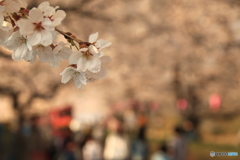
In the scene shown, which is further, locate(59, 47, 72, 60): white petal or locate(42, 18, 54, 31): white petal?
locate(59, 47, 72, 60): white petal

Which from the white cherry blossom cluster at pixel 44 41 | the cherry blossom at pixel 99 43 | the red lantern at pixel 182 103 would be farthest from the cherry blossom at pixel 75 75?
the red lantern at pixel 182 103

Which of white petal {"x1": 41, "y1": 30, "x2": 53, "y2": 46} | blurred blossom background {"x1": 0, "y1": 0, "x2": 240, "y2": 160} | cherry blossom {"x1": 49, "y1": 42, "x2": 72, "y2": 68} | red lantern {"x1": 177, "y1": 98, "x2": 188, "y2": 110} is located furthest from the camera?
red lantern {"x1": 177, "y1": 98, "x2": 188, "y2": 110}

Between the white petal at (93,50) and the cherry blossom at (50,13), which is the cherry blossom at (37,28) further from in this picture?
the white petal at (93,50)

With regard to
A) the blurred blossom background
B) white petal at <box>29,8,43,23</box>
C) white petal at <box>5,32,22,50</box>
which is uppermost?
the blurred blossom background

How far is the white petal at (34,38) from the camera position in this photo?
120cm

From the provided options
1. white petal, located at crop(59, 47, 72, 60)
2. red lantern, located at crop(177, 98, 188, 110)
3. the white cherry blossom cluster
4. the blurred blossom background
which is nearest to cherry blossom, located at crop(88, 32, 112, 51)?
the white cherry blossom cluster

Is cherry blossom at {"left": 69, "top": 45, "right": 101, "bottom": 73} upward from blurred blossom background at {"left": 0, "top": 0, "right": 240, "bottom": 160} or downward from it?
downward

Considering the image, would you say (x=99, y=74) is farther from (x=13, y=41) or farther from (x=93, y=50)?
(x=13, y=41)

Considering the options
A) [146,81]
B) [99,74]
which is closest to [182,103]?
[146,81]

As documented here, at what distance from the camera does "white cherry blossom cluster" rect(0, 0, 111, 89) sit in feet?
3.98

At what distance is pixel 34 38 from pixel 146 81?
13.6 metres

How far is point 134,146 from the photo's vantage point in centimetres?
735

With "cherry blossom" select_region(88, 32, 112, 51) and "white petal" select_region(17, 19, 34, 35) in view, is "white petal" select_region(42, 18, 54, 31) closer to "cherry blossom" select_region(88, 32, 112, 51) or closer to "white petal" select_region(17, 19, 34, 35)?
"white petal" select_region(17, 19, 34, 35)

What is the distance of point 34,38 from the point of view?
3.98 feet
